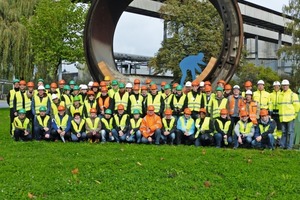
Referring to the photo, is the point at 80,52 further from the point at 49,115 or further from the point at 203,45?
the point at 49,115

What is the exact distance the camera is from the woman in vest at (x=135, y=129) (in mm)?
9773

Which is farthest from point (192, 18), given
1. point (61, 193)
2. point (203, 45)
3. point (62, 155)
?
point (61, 193)

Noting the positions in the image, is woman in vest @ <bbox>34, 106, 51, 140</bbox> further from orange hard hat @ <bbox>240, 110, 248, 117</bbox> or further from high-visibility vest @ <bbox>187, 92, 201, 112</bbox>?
orange hard hat @ <bbox>240, 110, 248, 117</bbox>

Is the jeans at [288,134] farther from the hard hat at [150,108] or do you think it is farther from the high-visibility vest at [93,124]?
the high-visibility vest at [93,124]

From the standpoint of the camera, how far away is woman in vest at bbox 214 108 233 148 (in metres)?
9.39

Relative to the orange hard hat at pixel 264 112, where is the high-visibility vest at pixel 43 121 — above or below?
below

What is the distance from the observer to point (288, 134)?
938cm

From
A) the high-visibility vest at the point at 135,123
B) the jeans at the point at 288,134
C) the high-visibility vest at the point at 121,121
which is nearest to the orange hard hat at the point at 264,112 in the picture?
the jeans at the point at 288,134

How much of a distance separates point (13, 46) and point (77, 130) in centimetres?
1560

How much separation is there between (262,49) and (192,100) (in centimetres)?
3891

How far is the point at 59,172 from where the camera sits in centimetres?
695

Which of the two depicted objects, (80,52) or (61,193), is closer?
(61,193)

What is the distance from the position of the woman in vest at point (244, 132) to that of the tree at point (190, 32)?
19.3 meters

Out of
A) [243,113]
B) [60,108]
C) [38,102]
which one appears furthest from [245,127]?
[38,102]
